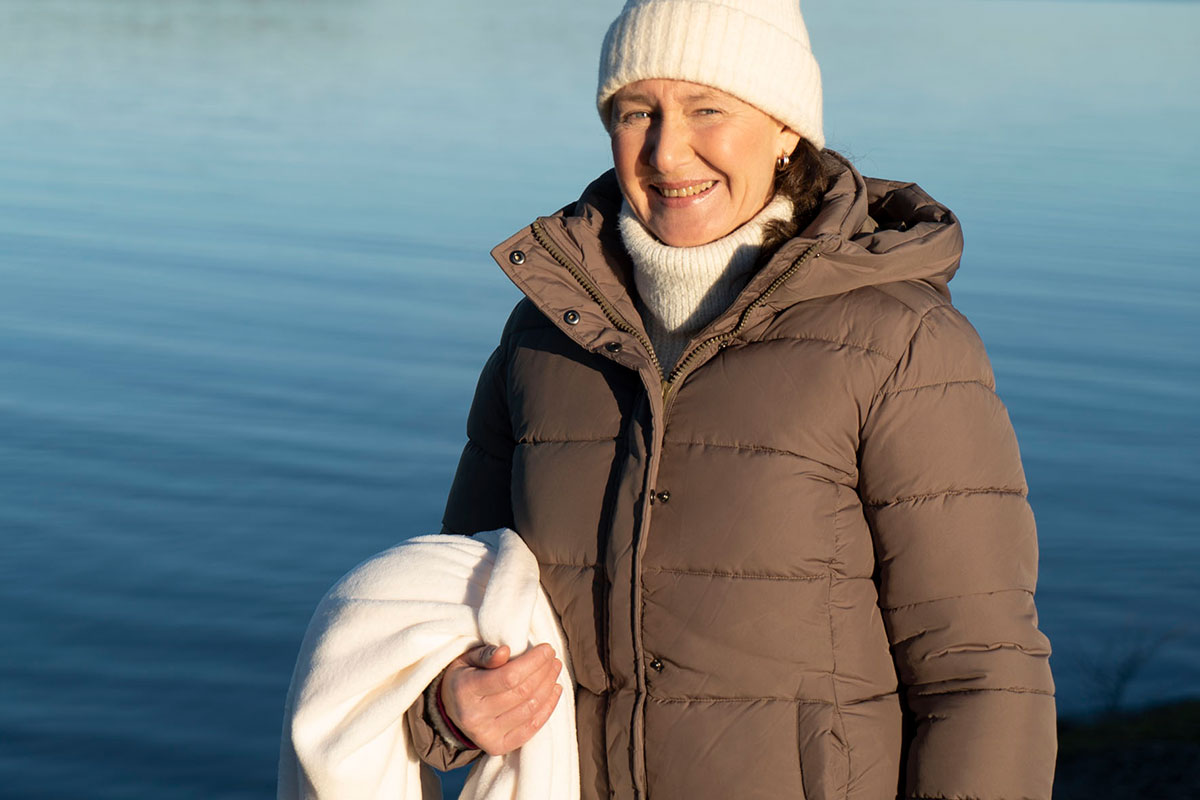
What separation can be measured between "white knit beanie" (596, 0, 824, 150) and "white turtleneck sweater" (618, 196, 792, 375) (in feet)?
0.54

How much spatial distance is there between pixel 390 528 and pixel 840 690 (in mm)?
4035

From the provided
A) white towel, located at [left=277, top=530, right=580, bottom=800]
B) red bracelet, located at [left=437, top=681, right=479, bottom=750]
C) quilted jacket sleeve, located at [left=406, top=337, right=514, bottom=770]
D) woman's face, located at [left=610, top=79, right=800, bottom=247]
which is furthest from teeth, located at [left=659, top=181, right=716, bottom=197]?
red bracelet, located at [left=437, top=681, right=479, bottom=750]

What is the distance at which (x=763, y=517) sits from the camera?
2080mm

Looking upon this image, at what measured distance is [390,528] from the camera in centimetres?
594

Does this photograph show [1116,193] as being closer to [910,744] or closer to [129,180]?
[129,180]

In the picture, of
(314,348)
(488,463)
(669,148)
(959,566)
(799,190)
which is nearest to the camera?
(959,566)

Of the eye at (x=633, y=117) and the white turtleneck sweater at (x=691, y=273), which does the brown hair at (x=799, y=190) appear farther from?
the eye at (x=633, y=117)

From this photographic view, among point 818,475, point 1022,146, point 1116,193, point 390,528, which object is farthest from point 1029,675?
point 1022,146

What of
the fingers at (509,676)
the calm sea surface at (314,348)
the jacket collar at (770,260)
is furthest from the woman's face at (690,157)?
the calm sea surface at (314,348)

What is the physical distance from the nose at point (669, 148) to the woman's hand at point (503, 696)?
2.47ft

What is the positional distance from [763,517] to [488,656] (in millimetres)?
448

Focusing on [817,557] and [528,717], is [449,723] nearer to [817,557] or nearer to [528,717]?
[528,717]

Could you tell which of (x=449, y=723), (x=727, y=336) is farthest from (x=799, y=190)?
(x=449, y=723)

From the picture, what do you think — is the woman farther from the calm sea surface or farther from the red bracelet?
the calm sea surface
